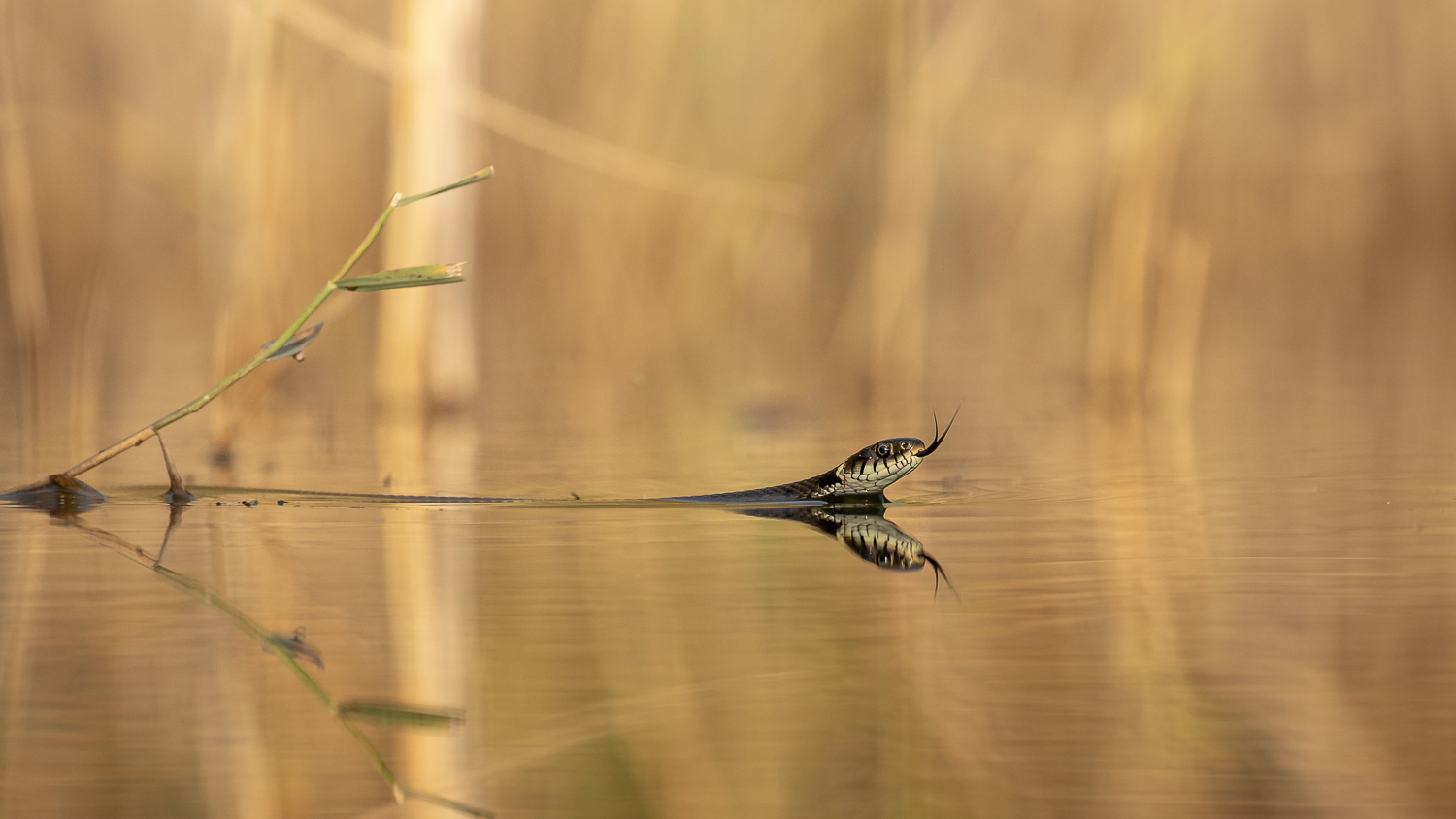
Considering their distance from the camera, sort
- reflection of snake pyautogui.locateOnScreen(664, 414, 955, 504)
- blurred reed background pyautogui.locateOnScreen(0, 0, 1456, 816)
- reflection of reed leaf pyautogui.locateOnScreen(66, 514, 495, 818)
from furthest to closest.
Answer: reflection of snake pyautogui.locateOnScreen(664, 414, 955, 504) → blurred reed background pyautogui.locateOnScreen(0, 0, 1456, 816) → reflection of reed leaf pyautogui.locateOnScreen(66, 514, 495, 818)

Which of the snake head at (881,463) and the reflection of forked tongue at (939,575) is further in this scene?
the snake head at (881,463)

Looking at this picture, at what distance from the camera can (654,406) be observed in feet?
23.7

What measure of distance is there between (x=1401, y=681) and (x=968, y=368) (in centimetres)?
686

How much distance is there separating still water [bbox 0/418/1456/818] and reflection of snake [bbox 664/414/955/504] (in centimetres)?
37

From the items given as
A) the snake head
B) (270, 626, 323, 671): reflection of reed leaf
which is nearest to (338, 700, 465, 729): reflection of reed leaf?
(270, 626, 323, 671): reflection of reed leaf

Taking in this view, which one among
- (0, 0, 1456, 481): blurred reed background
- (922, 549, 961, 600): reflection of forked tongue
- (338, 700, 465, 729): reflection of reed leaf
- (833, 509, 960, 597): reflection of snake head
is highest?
(0, 0, 1456, 481): blurred reed background

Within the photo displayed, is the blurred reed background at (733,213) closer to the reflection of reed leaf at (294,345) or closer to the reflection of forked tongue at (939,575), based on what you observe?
the reflection of reed leaf at (294,345)

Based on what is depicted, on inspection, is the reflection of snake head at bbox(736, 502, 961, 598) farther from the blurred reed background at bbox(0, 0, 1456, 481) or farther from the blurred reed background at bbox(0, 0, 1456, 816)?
the blurred reed background at bbox(0, 0, 1456, 481)

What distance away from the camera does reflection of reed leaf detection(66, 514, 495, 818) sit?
5.76 feet

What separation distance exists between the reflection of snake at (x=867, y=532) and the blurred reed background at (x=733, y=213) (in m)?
1.39

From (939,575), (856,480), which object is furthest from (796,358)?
(939,575)

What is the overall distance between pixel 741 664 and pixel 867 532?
154cm

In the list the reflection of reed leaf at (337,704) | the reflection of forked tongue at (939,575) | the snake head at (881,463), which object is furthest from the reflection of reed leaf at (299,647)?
the snake head at (881,463)

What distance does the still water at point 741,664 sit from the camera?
70.2 inches
